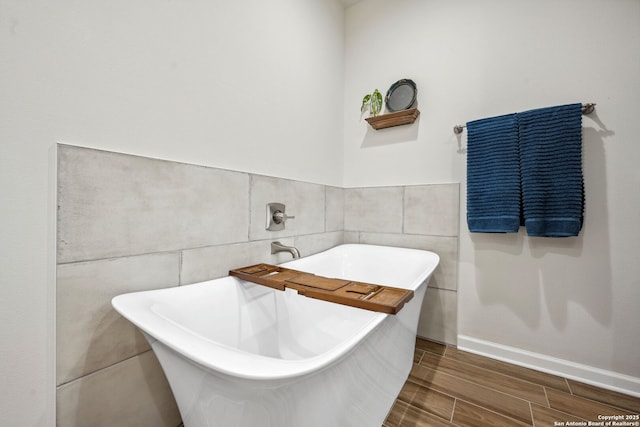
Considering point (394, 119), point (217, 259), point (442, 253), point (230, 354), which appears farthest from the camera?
point (394, 119)

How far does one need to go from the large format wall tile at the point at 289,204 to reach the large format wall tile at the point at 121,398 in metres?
0.66

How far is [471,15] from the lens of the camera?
161cm

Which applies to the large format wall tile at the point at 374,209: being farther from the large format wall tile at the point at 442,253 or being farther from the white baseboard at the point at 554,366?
the white baseboard at the point at 554,366

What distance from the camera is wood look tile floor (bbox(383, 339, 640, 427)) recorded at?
3.47 feet

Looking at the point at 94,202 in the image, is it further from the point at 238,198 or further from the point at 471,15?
the point at 471,15

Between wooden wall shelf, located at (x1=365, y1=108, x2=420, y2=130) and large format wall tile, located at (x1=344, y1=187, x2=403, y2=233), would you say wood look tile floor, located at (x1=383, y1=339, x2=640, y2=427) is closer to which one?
large format wall tile, located at (x1=344, y1=187, x2=403, y2=233)

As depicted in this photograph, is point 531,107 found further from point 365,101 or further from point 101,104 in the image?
point 101,104

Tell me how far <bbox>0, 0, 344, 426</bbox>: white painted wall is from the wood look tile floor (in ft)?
4.23

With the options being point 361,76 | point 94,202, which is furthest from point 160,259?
point 361,76

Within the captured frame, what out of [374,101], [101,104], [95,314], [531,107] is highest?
[374,101]

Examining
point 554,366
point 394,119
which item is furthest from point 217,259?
point 554,366

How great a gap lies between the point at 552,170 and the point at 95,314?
207 cm

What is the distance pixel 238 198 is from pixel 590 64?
1.97m

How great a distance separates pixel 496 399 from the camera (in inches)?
46.3
